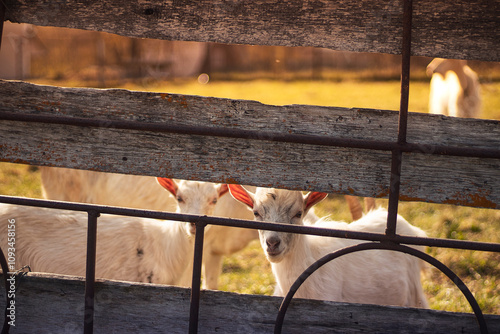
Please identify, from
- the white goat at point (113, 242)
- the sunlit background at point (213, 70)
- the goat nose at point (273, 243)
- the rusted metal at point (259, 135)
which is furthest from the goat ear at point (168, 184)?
the sunlit background at point (213, 70)

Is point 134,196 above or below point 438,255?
above

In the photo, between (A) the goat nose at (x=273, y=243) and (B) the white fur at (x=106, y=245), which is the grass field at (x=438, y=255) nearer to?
(B) the white fur at (x=106, y=245)

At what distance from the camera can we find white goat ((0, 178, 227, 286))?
373 centimetres

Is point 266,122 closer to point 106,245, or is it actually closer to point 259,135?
point 259,135

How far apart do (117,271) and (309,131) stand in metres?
2.33

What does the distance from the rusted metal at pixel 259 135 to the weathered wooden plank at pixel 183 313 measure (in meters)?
Answer: 0.68

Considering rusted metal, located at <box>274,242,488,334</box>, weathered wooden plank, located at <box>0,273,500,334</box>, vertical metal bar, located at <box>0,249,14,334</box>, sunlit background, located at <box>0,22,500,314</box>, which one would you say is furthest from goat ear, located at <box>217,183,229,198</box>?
sunlit background, located at <box>0,22,500,314</box>

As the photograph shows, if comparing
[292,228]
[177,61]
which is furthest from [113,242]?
[177,61]

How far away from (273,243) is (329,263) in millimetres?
527

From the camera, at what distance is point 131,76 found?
68.4ft

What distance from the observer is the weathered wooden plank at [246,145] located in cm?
207

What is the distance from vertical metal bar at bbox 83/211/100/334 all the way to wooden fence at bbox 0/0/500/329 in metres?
0.23

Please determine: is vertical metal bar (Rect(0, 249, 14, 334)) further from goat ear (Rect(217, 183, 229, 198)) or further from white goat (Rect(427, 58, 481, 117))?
white goat (Rect(427, 58, 481, 117))

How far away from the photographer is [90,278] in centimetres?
214
